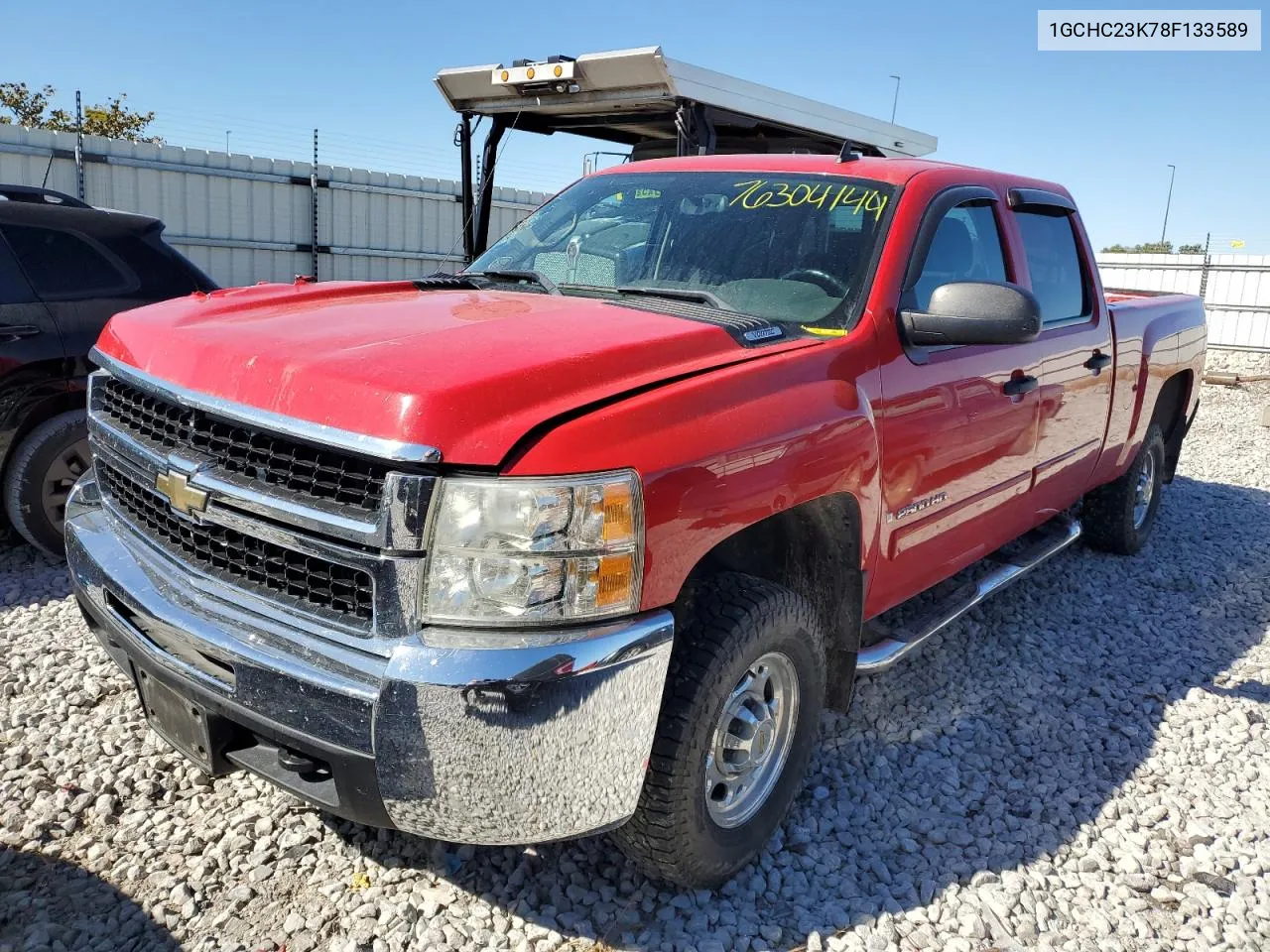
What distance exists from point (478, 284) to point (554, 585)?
165cm

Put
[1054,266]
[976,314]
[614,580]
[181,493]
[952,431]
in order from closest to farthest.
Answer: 1. [614,580]
2. [181,493]
3. [976,314]
4. [952,431]
5. [1054,266]

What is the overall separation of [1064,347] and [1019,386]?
613 millimetres

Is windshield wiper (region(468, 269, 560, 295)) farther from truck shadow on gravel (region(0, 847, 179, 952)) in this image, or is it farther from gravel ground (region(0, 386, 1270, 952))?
truck shadow on gravel (region(0, 847, 179, 952))

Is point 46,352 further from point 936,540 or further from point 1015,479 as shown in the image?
point 1015,479

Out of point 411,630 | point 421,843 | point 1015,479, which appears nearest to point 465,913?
point 421,843

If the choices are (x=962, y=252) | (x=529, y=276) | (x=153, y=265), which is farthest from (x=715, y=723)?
(x=153, y=265)

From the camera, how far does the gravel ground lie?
2.45m

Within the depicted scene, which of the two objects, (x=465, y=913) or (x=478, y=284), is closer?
(x=465, y=913)

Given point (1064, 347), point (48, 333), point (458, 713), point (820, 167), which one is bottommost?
point (458, 713)

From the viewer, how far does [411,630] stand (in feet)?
6.35

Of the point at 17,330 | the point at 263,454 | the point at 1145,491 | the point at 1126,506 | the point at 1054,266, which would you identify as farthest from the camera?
the point at 1145,491

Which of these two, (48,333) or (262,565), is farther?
(48,333)

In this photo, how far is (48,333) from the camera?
4.62 meters

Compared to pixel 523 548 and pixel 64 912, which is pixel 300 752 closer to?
pixel 523 548
